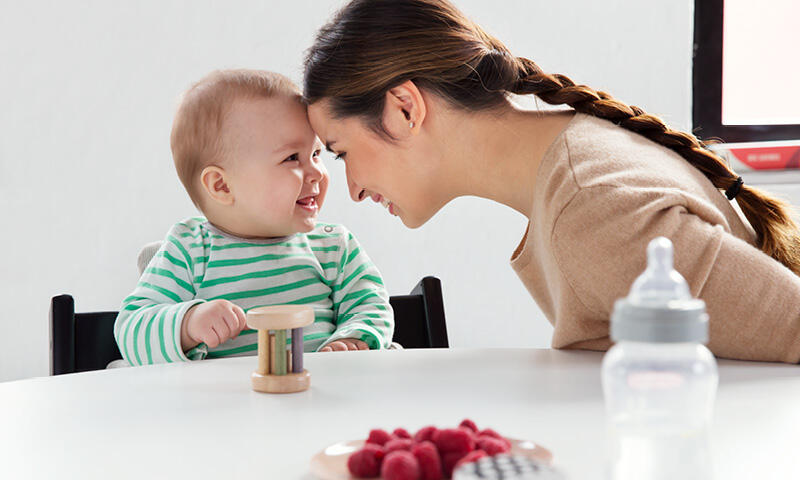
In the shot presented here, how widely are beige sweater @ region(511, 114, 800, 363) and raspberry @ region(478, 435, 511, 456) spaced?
17.5 inches

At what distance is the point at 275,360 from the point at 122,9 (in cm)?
178

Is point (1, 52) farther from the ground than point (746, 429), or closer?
farther from the ground

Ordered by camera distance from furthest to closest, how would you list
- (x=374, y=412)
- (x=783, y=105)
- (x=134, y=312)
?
(x=783, y=105) < (x=134, y=312) < (x=374, y=412)

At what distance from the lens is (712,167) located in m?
1.12

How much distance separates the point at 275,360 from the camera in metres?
0.80

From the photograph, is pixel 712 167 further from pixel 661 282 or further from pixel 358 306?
pixel 661 282

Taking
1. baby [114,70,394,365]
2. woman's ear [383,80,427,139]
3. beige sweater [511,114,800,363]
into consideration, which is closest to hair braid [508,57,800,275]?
beige sweater [511,114,800,363]

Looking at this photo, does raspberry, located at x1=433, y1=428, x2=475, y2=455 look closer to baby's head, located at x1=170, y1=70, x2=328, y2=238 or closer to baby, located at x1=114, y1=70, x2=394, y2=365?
baby, located at x1=114, y1=70, x2=394, y2=365

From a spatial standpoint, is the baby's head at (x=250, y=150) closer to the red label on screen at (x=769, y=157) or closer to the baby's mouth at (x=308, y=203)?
the baby's mouth at (x=308, y=203)

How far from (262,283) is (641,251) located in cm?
68

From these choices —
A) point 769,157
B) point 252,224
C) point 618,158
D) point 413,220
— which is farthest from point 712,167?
point 769,157

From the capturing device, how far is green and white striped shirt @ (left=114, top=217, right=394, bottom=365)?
4.09 ft

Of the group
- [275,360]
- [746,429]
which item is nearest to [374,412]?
[275,360]

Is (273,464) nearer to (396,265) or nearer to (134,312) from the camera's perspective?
(134,312)
